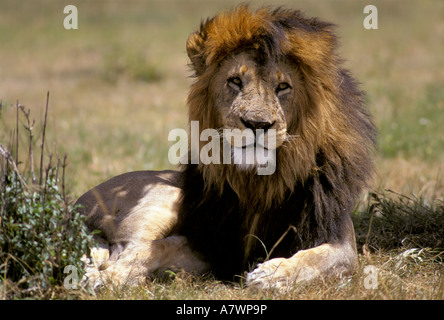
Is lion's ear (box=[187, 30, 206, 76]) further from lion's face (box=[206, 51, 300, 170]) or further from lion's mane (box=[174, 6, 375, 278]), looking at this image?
lion's face (box=[206, 51, 300, 170])

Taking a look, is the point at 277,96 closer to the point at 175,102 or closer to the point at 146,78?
the point at 175,102

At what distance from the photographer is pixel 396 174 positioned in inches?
284

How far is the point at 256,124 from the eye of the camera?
366cm

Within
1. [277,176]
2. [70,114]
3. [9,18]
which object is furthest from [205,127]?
[9,18]

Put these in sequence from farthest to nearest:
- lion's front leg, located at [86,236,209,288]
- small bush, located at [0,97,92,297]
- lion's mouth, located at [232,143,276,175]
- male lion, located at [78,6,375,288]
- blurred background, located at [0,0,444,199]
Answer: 1. blurred background, located at [0,0,444,199]
2. lion's front leg, located at [86,236,209,288]
3. male lion, located at [78,6,375,288]
4. lion's mouth, located at [232,143,276,175]
5. small bush, located at [0,97,92,297]

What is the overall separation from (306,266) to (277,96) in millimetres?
1018

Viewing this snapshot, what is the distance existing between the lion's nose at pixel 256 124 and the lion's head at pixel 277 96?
11 mm

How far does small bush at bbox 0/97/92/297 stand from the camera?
3.63 m

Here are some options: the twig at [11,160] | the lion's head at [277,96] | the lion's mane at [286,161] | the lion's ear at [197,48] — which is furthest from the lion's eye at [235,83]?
the twig at [11,160]

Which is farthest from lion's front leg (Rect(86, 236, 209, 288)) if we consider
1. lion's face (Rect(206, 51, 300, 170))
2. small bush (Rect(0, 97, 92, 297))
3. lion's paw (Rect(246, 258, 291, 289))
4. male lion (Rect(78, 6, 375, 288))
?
lion's face (Rect(206, 51, 300, 170))

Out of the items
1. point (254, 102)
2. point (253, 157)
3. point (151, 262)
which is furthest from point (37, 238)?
point (254, 102)

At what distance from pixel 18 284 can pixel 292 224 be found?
1.68 m

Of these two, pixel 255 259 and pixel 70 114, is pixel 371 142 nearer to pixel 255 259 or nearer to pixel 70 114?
pixel 255 259

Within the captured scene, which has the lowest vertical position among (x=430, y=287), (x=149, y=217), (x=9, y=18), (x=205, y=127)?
(x=430, y=287)
